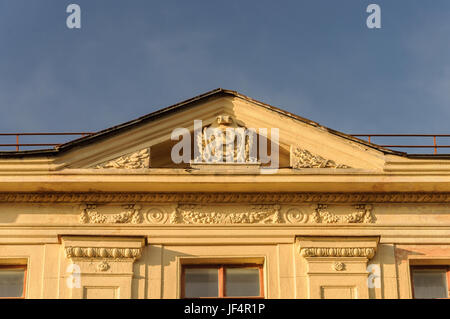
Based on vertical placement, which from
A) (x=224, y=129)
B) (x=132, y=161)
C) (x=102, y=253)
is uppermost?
(x=224, y=129)

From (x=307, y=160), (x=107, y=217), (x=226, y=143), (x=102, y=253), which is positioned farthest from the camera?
(x=226, y=143)

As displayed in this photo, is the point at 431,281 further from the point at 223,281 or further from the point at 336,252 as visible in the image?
the point at 223,281

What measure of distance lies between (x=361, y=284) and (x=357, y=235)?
76cm

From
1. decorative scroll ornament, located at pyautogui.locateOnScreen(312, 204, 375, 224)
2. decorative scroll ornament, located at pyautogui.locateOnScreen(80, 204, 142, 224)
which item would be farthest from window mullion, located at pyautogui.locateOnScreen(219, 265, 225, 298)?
decorative scroll ornament, located at pyautogui.locateOnScreen(312, 204, 375, 224)

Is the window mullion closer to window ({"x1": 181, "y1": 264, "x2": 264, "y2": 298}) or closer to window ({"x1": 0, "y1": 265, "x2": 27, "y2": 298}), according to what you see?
window ({"x1": 181, "y1": 264, "x2": 264, "y2": 298})

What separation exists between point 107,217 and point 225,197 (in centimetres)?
182

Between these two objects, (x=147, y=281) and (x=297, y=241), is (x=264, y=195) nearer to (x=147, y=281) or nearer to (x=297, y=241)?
(x=297, y=241)

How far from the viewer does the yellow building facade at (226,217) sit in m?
16.7

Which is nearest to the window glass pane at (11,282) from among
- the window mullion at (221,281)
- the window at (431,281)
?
the window mullion at (221,281)

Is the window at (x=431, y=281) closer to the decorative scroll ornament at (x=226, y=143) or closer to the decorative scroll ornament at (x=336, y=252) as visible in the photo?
the decorative scroll ornament at (x=336, y=252)

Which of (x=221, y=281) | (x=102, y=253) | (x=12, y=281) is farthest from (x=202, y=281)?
(x=12, y=281)

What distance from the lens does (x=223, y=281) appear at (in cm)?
1698

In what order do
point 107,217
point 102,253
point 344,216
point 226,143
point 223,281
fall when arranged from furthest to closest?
point 226,143
point 344,216
point 107,217
point 223,281
point 102,253
